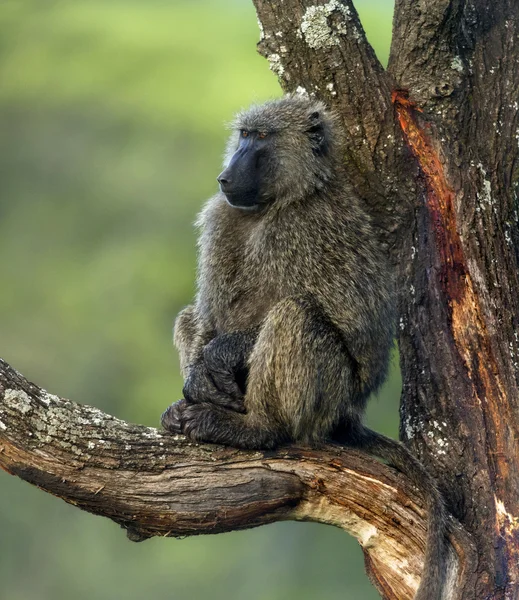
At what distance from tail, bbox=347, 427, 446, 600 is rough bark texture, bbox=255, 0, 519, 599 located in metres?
0.22

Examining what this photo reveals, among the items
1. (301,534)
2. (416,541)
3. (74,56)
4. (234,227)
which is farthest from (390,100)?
(74,56)

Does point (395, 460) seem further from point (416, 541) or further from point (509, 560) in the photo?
point (509, 560)

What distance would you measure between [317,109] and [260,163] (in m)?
0.43

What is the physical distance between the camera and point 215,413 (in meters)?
4.20

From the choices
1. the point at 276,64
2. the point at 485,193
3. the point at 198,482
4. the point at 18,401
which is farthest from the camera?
the point at 276,64

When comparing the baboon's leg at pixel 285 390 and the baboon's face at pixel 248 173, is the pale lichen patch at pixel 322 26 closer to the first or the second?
the baboon's face at pixel 248 173

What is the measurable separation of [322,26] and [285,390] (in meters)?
2.01

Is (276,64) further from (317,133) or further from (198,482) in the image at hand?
(198,482)

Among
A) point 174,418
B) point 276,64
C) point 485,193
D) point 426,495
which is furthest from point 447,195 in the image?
point 174,418

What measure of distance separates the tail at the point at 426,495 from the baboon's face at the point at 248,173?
4.31ft

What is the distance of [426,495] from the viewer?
12.9 feet

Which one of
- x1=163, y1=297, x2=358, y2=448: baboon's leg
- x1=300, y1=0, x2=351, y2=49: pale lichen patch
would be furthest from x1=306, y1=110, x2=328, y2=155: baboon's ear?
x1=163, y1=297, x2=358, y2=448: baboon's leg

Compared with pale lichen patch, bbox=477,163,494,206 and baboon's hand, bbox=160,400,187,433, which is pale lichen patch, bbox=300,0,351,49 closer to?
pale lichen patch, bbox=477,163,494,206

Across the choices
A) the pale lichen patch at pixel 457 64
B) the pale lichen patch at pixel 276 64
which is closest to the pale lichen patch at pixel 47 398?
the pale lichen patch at pixel 276 64
